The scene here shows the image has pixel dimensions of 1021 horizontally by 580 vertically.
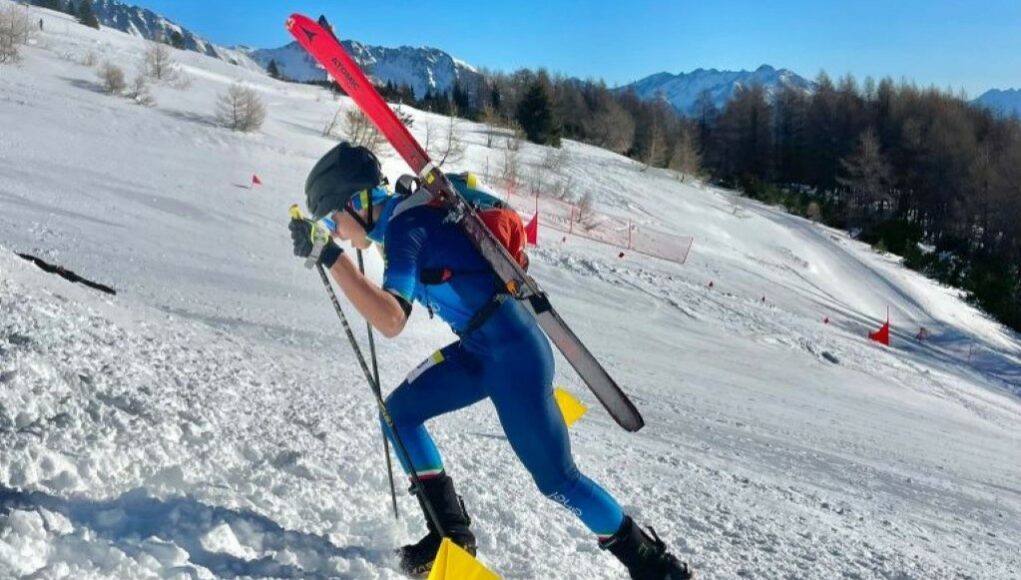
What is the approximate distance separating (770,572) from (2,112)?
17135 mm

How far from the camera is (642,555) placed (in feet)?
10.0

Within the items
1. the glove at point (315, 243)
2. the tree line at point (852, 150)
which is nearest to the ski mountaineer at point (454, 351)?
the glove at point (315, 243)

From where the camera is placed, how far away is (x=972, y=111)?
3100 inches

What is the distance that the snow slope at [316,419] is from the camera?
110 inches

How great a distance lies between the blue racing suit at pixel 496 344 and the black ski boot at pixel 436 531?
15.8 inches

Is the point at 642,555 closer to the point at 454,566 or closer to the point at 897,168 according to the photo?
the point at 454,566

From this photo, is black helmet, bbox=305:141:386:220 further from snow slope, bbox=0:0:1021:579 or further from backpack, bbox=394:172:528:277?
snow slope, bbox=0:0:1021:579

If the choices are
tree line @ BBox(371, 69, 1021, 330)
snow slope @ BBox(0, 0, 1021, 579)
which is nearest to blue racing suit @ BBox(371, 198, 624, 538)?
snow slope @ BBox(0, 0, 1021, 579)

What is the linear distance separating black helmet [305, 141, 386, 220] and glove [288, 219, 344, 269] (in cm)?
28

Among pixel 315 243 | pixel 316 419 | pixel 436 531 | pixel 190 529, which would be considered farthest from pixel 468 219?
pixel 316 419

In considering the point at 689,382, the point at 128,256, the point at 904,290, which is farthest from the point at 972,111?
the point at 128,256

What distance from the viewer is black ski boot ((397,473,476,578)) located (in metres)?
2.97

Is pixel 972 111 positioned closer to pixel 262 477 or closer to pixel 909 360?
pixel 909 360

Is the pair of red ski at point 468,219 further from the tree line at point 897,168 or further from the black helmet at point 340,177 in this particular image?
the tree line at point 897,168
